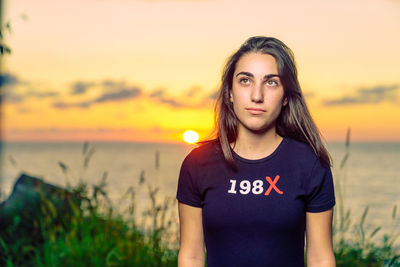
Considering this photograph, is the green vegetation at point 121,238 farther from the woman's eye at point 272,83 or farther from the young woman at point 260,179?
the woman's eye at point 272,83

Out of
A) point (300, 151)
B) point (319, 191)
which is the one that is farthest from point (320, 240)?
point (300, 151)

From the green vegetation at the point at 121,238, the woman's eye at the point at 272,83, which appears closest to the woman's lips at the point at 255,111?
the woman's eye at the point at 272,83

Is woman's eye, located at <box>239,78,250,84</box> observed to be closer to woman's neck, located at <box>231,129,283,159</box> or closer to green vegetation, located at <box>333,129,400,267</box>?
woman's neck, located at <box>231,129,283,159</box>

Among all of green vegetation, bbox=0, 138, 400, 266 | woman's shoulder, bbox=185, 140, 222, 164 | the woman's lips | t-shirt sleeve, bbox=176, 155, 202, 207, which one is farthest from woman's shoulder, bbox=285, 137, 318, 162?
green vegetation, bbox=0, 138, 400, 266

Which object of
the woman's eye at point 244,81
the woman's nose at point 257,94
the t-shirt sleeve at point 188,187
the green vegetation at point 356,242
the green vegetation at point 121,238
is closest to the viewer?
the woman's nose at point 257,94

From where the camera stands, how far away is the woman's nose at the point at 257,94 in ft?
10.2

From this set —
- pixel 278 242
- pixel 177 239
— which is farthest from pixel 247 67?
pixel 177 239

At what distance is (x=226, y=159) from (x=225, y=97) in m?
0.43

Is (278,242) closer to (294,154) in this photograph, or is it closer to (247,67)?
(294,154)

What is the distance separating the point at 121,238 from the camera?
19.3 feet

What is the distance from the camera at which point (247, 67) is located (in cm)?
322

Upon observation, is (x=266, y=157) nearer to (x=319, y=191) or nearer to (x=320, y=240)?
(x=319, y=191)

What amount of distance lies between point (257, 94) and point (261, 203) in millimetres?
656

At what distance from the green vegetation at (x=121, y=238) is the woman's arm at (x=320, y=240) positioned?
188 centimetres
